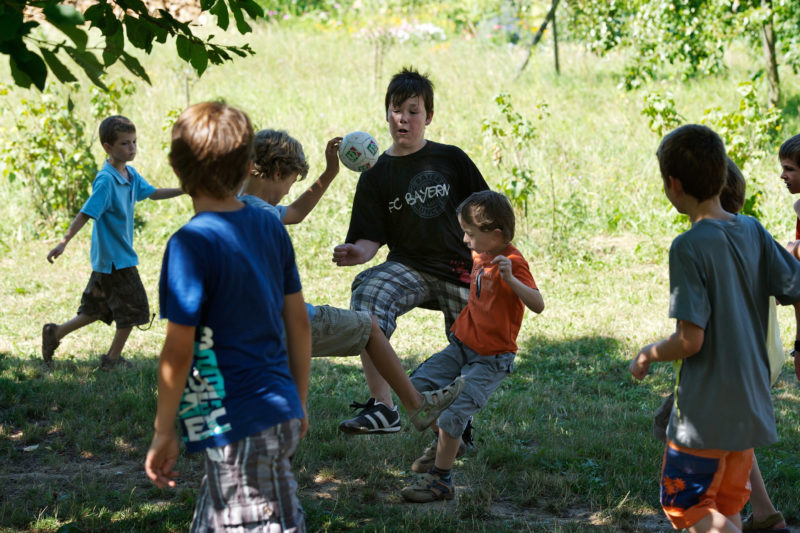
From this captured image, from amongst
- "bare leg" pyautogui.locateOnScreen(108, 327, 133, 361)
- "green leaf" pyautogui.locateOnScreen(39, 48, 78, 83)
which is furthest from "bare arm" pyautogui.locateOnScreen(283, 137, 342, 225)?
"bare leg" pyautogui.locateOnScreen(108, 327, 133, 361)

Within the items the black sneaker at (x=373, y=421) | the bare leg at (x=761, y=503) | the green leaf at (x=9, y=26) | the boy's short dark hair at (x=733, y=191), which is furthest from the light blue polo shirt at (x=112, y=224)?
the bare leg at (x=761, y=503)

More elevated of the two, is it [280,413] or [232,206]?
[232,206]

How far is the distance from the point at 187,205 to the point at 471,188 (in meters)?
6.83

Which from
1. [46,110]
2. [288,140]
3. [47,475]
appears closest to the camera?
[288,140]

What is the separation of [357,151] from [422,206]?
18.0 inches

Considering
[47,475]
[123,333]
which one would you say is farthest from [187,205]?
[47,475]

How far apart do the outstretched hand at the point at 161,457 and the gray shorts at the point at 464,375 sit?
5.95ft

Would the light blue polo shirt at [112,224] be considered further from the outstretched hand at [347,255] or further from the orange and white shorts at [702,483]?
the orange and white shorts at [702,483]

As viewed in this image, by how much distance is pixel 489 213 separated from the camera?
13.3 ft

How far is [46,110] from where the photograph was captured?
10312mm

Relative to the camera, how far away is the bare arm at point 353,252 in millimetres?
4473

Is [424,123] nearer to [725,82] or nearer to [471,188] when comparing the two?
[471,188]

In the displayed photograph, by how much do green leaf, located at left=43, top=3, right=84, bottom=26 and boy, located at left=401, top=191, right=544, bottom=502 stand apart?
2.12m

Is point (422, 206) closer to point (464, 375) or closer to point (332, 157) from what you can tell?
point (332, 157)
